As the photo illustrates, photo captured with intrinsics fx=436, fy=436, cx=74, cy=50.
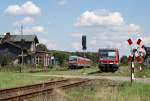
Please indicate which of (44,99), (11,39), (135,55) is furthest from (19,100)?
(11,39)

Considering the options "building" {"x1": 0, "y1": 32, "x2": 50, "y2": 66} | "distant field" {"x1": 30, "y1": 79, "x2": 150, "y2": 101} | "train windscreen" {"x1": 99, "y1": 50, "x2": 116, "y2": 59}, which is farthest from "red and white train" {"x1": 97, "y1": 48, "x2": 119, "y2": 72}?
"building" {"x1": 0, "y1": 32, "x2": 50, "y2": 66}

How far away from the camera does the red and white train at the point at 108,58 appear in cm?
5128

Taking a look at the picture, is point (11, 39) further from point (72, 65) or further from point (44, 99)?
point (44, 99)

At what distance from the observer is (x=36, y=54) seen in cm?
9550

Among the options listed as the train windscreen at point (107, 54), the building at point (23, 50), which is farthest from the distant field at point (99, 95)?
the building at point (23, 50)

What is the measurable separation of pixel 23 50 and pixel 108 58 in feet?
131

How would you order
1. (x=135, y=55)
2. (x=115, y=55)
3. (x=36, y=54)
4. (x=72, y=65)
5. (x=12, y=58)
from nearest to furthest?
(x=135, y=55), (x=115, y=55), (x=72, y=65), (x=12, y=58), (x=36, y=54)

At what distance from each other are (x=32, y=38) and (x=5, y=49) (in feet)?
21.7

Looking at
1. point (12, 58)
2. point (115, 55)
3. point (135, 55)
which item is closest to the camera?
point (135, 55)

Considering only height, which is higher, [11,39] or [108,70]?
[11,39]

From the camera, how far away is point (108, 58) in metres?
51.5

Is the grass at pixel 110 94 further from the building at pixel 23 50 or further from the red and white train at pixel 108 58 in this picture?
the building at pixel 23 50

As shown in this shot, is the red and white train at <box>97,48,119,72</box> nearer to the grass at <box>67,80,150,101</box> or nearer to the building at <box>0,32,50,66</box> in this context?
the grass at <box>67,80,150,101</box>

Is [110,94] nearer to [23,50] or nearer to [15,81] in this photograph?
[15,81]
